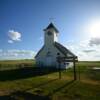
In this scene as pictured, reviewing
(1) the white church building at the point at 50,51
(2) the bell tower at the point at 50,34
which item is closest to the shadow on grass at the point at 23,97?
(1) the white church building at the point at 50,51

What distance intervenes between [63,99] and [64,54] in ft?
86.2

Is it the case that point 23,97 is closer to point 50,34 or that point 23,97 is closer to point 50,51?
point 50,51

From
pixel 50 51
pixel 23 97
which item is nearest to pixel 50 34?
pixel 50 51

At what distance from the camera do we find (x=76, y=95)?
1964cm

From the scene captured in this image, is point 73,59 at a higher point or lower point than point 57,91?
higher

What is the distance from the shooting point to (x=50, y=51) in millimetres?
45875

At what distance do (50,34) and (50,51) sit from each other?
4481 millimetres

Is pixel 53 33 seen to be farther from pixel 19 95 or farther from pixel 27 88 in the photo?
pixel 19 95

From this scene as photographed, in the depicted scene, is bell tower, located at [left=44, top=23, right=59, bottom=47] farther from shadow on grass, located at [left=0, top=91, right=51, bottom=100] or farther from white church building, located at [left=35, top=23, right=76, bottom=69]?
shadow on grass, located at [left=0, top=91, right=51, bottom=100]

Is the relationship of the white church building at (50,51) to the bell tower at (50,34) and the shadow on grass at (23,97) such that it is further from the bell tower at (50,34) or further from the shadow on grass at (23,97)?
the shadow on grass at (23,97)

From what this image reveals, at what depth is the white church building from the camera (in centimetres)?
4498

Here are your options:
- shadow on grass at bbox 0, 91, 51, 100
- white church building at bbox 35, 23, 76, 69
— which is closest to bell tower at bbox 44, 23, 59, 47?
white church building at bbox 35, 23, 76, 69

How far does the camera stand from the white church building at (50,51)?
4498cm

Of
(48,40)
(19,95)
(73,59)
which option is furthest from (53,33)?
(19,95)
